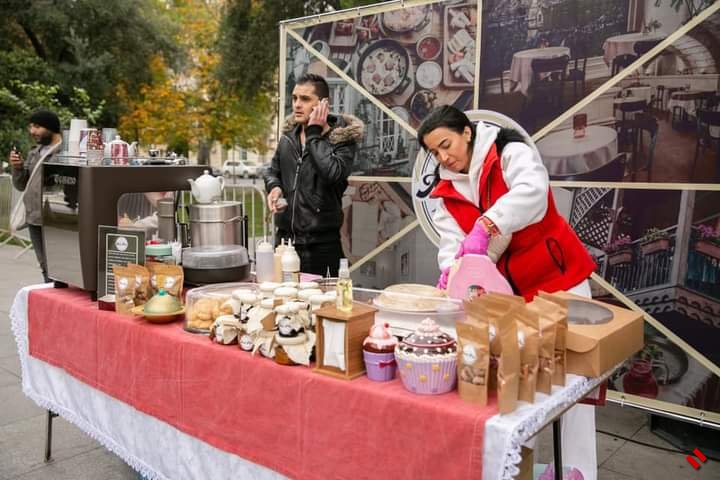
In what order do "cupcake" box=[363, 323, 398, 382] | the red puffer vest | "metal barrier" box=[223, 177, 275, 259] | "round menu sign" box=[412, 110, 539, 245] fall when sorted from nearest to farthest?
"cupcake" box=[363, 323, 398, 382] < the red puffer vest < "metal barrier" box=[223, 177, 275, 259] < "round menu sign" box=[412, 110, 539, 245]

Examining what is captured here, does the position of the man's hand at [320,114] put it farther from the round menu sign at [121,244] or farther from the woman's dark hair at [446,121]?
the round menu sign at [121,244]

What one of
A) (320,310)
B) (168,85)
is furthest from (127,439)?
(168,85)

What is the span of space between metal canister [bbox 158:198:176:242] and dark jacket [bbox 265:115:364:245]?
2.14 feet

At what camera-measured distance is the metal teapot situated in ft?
8.30

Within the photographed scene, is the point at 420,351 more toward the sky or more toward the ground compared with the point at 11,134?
more toward the ground

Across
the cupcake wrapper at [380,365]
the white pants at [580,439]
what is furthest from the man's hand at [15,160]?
the white pants at [580,439]

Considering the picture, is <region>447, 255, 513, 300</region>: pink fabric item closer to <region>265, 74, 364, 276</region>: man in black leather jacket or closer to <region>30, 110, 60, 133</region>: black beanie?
<region>265, 74, 364, 276</region>: man in black leather jacket

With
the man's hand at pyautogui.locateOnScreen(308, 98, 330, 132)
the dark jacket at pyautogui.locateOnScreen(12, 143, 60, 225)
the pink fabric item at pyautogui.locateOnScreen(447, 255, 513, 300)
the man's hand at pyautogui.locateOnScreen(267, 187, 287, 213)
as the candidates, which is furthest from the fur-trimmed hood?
the dark jacket at pyautogui.locateOnScreen(12, 143, 60, 225)

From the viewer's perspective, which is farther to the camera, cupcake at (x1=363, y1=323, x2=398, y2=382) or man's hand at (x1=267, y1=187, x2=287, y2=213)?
man's hand at (x1=267, y1=187, x2=287, y2=213)

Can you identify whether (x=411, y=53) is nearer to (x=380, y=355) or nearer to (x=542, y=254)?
(x=542, y=254)

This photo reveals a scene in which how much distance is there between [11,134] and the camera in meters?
12.3

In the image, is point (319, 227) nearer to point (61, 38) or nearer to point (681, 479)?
point (681, 479)

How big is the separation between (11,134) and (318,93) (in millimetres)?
11714

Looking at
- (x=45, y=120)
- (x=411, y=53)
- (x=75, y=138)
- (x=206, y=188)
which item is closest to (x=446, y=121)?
(x=206, y=188)
